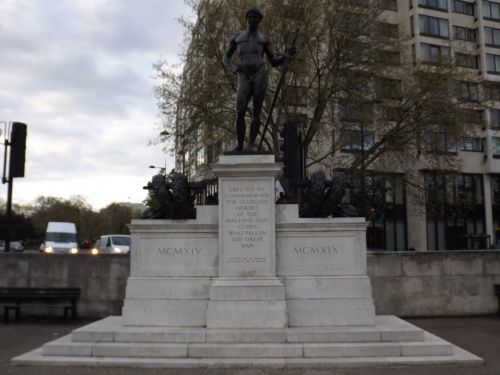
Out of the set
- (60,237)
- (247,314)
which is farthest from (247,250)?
(60,237)

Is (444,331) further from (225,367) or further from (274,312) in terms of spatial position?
(225,367)

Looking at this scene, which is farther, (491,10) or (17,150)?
(491,10)

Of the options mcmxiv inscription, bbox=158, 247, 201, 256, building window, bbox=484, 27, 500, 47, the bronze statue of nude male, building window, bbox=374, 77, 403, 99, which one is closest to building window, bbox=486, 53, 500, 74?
building window, bbox=484, 27, 500, 47

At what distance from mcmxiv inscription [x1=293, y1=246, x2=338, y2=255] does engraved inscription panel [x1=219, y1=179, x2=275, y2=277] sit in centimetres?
55

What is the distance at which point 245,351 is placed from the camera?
7.91 meters

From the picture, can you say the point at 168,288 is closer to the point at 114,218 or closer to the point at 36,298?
the point at 36,298

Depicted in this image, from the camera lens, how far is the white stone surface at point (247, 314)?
8758mm

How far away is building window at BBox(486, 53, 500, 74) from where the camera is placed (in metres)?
51.8

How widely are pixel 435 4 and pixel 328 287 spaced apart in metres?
48.4

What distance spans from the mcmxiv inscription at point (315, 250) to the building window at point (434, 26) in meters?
45.1

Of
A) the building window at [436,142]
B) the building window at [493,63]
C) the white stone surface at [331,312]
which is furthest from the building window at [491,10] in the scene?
the white stone surface at [331,312]

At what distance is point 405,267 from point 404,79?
15.1 metres

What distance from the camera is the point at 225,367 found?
24.6 feet

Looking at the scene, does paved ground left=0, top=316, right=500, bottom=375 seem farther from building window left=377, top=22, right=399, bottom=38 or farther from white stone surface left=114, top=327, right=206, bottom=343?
building window left=377, top=22, right=399, bottom=38
